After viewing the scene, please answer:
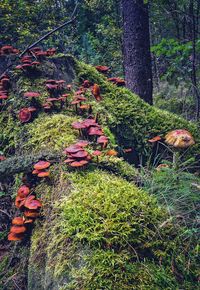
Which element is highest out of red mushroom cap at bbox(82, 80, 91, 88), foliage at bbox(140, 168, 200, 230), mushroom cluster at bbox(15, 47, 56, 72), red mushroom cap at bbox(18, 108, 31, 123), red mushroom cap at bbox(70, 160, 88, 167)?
mushroom cluster at bbox(15, 47, 56, 72)

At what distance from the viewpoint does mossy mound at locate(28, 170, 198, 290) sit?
188 centimetres

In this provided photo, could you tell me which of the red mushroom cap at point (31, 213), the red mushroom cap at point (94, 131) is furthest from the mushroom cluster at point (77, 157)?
the red mushroom cap at point (31, 213)

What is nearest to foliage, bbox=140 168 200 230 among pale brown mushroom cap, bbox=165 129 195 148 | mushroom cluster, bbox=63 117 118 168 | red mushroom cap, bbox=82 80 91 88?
pale brown mushroom cap, bbox=165 129 195 148

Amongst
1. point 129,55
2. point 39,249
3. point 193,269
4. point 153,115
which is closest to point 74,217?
point 39,249

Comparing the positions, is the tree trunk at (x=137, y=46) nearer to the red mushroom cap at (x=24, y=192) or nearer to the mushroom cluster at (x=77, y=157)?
the mushroom cluster at (x=77, y=157)

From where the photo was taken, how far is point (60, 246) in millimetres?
2186

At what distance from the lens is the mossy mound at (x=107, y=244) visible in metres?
1.88

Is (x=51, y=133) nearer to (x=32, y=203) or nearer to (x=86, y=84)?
(x=32, y=203)

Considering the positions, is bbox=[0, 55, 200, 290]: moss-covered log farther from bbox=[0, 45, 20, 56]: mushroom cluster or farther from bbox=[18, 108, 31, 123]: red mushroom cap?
bbox=[0, 45, 20, 56]: mushroom cluster

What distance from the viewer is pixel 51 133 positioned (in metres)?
3.58

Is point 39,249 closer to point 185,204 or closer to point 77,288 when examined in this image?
point 77,288

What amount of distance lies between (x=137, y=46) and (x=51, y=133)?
322 cm

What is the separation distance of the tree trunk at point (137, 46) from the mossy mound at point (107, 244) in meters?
3.79

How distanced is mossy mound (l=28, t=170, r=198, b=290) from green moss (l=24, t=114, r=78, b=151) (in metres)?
0.91
